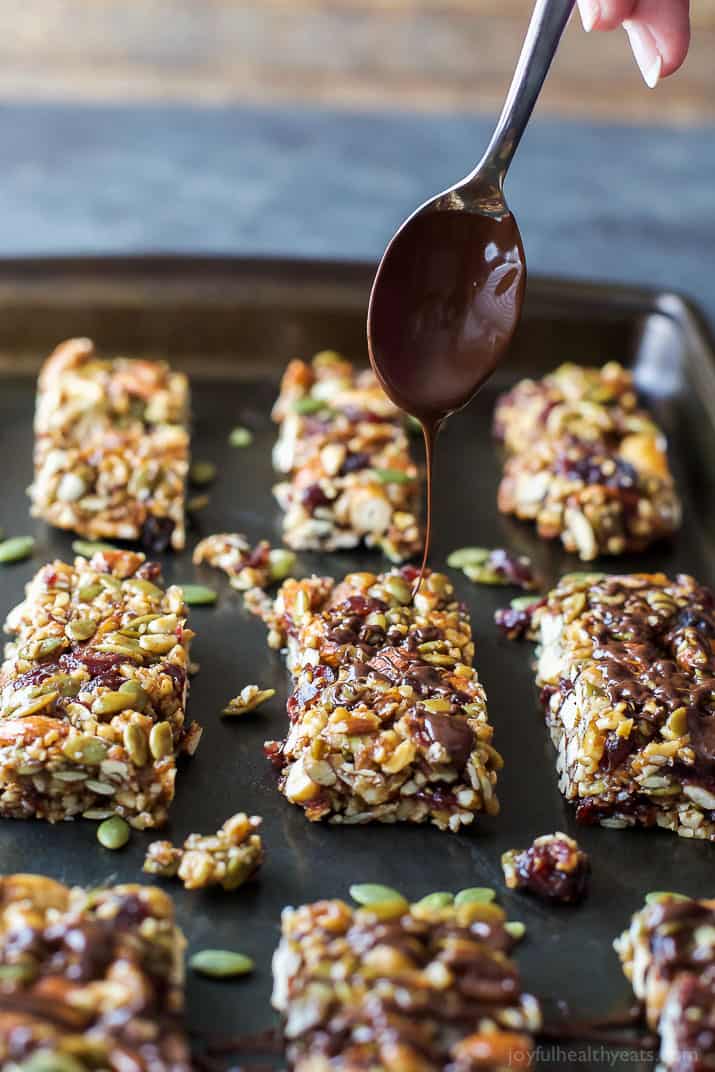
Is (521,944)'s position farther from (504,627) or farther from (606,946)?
(504,627)

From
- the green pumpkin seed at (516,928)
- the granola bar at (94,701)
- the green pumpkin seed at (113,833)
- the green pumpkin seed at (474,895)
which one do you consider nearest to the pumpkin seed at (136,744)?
the granola bar at (94,701)

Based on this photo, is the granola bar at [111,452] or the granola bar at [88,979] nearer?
the granola bar at [88,979]

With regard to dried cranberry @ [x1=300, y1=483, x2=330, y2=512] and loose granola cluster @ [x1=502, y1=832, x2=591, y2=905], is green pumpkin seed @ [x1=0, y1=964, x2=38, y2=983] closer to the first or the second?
loose granola cluster @ [x1=502, y1=832, x2=591, y2=905]

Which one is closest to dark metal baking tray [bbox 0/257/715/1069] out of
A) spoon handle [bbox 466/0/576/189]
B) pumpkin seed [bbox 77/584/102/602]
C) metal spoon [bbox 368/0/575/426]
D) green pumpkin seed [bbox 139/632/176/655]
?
green pumpkin seed [bbox 139/632/176/655]

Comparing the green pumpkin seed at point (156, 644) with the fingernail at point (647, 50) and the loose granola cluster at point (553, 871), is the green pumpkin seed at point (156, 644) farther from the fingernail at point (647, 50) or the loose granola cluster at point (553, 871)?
the fingernail at point (647, 50)

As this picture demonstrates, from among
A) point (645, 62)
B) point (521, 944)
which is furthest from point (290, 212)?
point (521, 944)

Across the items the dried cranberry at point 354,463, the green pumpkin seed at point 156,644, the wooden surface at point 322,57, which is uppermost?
the wooden surface at point 322,57
